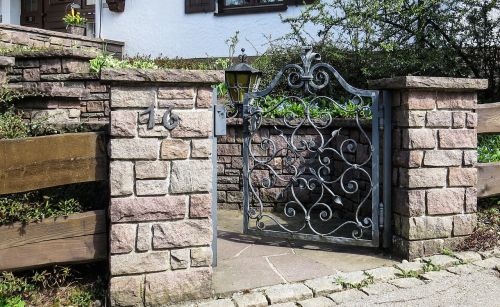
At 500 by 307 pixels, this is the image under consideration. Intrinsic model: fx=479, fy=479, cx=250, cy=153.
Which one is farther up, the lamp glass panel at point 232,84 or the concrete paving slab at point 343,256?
the lamp glass panel at point 232,84

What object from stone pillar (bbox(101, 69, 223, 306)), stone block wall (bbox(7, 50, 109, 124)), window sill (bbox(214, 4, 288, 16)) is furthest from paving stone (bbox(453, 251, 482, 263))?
window sill (bbox(214, 4, 288, 16))

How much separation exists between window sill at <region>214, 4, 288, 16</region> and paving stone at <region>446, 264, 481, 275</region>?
6.82 m

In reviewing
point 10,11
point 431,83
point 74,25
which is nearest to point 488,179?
point 431,83

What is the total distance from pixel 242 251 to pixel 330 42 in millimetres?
3887

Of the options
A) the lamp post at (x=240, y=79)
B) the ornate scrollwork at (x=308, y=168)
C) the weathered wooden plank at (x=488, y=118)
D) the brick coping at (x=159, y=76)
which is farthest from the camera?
the lamp post at (x=240, y=79)

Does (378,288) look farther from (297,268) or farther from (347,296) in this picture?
(297,268)

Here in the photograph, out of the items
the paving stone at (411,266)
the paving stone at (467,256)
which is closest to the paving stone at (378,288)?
the paving stone at (411,266)

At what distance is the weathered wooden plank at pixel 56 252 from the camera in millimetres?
2648

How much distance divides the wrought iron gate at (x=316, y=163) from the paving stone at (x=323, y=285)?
631mm

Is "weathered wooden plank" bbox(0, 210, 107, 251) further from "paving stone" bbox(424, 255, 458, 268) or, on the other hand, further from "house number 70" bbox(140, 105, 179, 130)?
"paving stone" bbox(424, 255, 458, 268)

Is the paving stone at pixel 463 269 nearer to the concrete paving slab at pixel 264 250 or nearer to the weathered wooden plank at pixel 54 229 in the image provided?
the concrete paving slab at pixel 264 250

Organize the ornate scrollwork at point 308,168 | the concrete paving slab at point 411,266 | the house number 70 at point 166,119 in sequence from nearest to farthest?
the house number 70 at point 166,119 < the concrete paving slab at point 411,266 < the ornate scrollwork at point 308,168

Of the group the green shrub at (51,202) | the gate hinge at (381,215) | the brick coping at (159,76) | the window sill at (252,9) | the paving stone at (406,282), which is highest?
the window sill at (252,9)

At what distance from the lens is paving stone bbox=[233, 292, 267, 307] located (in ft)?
8.92
